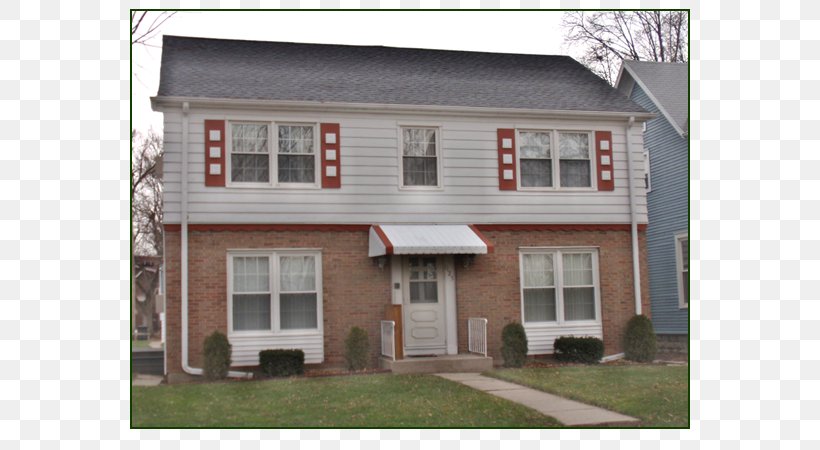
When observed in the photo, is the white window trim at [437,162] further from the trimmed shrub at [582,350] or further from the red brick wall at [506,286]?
the trimmed shrub at [582,350]

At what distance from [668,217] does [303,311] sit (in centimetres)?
646

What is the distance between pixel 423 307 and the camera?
580 inches

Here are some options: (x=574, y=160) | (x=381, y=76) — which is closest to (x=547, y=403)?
(x=574, y=160)

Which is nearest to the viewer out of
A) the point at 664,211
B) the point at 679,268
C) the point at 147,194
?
the point at 147,194

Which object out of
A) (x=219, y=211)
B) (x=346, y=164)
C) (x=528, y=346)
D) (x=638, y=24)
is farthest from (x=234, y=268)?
(x=638, y=24)

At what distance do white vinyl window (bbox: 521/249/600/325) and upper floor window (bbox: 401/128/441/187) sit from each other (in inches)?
79.7

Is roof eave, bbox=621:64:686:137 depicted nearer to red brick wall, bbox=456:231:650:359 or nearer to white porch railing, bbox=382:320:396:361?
red brick wall, bbox=456:231:650:359

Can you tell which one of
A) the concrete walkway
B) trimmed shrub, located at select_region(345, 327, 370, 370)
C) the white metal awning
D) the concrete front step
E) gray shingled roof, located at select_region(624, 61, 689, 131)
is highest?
gray shingled roof, located at select_region(624, 61, 689, 131)

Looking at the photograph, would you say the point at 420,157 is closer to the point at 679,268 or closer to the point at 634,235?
the point at 634,235

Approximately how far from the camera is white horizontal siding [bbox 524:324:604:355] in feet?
48.1

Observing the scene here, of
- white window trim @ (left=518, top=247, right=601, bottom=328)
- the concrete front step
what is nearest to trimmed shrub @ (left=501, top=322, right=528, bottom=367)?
the concrete front step

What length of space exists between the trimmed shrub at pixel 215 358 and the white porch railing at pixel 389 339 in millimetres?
2493

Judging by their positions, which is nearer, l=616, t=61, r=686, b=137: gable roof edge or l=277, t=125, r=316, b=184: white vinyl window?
l=277, t=125, r=316, b=184: white vinyl window

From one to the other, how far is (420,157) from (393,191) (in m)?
0.77
